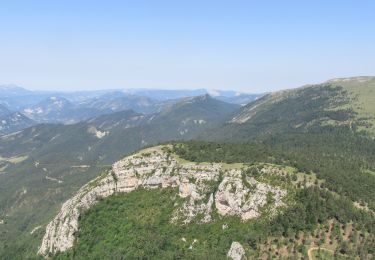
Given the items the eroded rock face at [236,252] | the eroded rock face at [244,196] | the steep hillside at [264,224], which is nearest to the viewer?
the eroded rock face at [236,252]

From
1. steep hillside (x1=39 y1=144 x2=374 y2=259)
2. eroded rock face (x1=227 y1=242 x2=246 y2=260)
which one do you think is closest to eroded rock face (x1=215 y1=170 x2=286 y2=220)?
steep hillside (x1=39 y1=144 x2=374 y2=259)

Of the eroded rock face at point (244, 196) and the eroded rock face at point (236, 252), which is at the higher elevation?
the eroded rock face at point (244, 196)

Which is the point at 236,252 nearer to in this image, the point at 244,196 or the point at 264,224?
the point at 264,224

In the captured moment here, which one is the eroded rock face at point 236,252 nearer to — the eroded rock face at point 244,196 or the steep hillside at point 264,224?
the steep hillside at point 264,224

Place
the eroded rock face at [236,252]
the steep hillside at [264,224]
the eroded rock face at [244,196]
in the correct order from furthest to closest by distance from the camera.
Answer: the eroded rock face at [244,196]
the steep hillside at [264,224]
the eroded rock face at [236,252]

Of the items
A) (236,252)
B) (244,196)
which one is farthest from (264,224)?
(236,252)

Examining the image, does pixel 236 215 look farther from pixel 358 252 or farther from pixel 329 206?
pixel 358 252

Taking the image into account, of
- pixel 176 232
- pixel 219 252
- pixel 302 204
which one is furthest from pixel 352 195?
pixel 176 232

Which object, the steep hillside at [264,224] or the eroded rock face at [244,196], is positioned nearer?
the steep hillside at [264,224]

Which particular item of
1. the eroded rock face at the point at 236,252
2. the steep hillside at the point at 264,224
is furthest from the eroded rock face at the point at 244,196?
the eroded rock face at the point at 236,252
